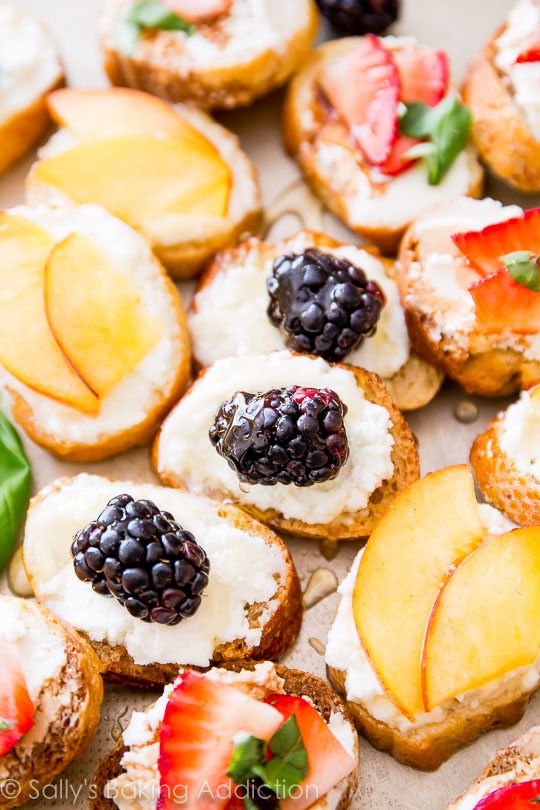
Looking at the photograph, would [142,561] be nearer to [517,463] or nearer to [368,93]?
[517,463]

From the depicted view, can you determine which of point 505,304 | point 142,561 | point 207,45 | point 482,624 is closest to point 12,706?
point 142,561

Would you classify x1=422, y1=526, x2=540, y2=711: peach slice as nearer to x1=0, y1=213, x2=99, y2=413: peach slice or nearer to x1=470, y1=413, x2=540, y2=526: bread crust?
x1=470, y1=413, x2=540, y2=526: bread crust

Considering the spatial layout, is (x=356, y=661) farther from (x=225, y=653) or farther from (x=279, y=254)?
(x=279, y=254)

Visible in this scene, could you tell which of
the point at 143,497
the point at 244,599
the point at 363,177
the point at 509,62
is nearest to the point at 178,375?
the point at 143,497

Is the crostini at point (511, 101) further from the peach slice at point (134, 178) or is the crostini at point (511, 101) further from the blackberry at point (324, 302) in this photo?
the peach slice at point (134, 178)

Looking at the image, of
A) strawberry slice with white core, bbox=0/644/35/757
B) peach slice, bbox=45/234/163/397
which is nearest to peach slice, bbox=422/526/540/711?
strawberry slice with white core, bbox=0/644/35/757

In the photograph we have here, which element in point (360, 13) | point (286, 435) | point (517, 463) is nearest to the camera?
point (286, 435)
